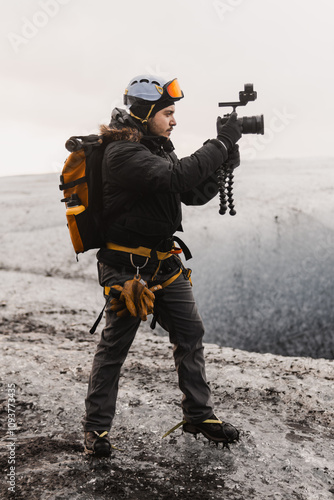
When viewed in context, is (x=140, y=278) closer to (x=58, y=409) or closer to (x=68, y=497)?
(x=68, y=497)

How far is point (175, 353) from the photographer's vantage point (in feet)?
14.4

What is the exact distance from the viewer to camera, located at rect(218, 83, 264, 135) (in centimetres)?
413

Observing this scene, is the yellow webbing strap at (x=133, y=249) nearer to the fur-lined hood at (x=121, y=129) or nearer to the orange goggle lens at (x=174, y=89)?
the fur-lined hood at (x=121, y=129)

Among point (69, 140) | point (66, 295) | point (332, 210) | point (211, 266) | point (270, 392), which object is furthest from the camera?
point (332, 210)

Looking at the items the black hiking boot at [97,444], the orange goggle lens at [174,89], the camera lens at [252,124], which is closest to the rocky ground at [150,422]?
the black hiking boot at [97,444]

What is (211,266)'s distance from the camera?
11.1 meters

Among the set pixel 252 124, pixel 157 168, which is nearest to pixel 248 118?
pixel 252 124

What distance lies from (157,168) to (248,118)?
0.98m

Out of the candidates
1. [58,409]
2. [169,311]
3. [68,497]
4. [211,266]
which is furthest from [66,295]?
[68,497]

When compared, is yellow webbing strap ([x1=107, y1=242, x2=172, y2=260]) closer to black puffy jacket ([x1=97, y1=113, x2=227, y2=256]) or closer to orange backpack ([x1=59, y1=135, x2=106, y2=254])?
black puffy jacket ([x1=97, y1=113, x2=227, y2=256])

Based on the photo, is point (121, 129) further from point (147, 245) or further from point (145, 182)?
point (147, 245)

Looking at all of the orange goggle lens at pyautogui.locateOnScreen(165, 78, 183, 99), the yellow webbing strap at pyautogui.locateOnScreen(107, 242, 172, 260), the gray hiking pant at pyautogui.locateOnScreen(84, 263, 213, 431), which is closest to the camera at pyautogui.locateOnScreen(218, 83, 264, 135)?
the orange goggle lens at pyautogui.locateOnScreen(165, 78, 183, 99)

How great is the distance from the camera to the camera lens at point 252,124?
412 centimetres

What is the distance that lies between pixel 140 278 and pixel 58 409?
79.3 inches
